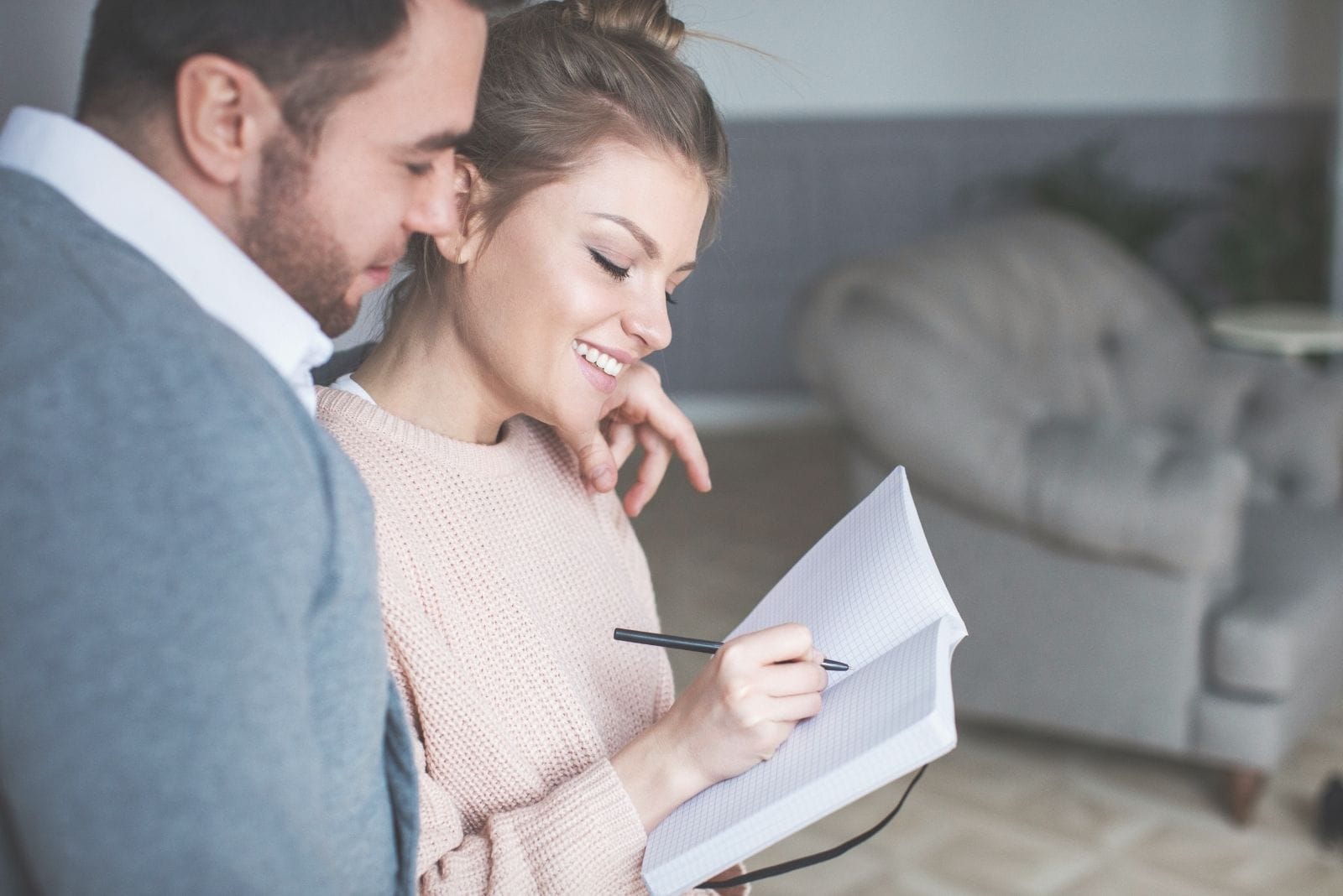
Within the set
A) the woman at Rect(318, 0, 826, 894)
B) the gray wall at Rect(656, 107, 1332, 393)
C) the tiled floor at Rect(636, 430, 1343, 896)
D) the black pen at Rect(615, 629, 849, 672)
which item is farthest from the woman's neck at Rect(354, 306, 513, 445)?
the gray wall at Rect(656, 107, 1332, 393)

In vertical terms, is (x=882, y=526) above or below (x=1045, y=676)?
above

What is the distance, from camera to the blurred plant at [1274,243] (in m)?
4.69

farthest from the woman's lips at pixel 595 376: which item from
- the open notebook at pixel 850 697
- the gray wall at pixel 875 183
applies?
the gray wall at pixel 875 183

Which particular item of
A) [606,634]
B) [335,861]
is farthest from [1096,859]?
[335,861]

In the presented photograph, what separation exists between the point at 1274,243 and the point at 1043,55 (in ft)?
3.99

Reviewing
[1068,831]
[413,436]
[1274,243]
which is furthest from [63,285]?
[1274,243]

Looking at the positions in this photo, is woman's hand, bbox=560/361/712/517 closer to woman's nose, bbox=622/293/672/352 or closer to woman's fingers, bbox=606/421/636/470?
woman's fingers, bbox=606/421/636/470

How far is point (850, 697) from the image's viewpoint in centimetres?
87

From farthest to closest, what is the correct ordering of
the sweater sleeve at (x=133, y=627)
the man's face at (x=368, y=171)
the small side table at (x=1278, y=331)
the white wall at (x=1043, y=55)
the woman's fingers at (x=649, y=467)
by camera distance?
the white wall at (x=1043, y=55), the small side table at (x=1278, y=331), the woman's fingers at (x=649, y=467), the man's face at (x=368, y=171), the sweater sleeve at (x=133, y=627)

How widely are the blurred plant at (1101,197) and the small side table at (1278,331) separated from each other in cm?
91

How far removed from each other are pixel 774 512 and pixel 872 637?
3.33 meters

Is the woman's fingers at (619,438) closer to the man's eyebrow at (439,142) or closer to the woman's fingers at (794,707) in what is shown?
the woman's fingers at (794,707)

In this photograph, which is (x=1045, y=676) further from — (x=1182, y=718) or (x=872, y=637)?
(x=872, y=637)

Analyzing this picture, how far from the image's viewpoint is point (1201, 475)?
7.52 ft
